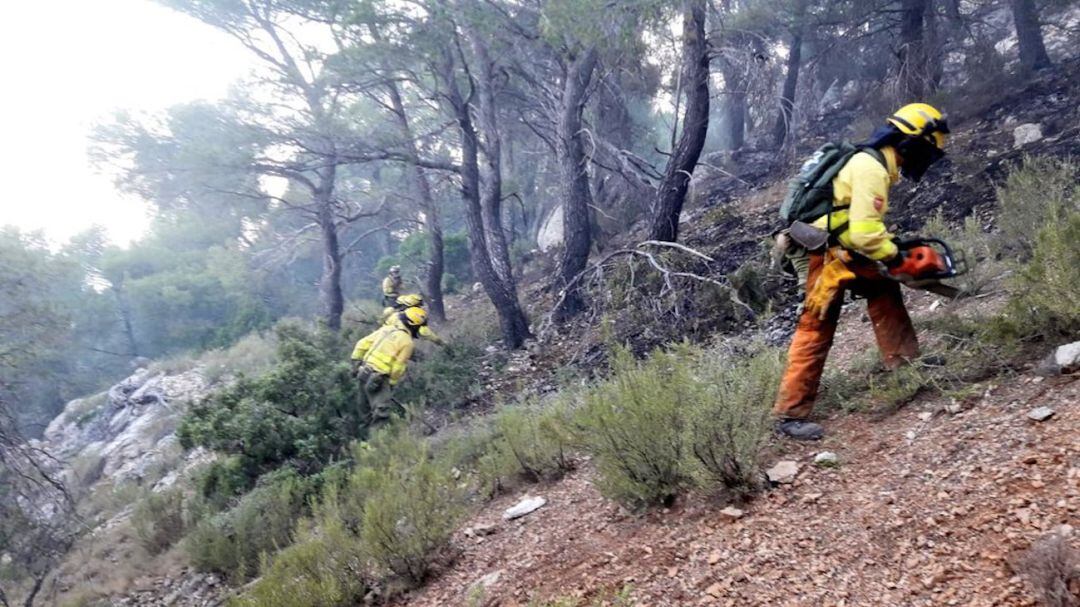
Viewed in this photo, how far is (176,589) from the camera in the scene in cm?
587

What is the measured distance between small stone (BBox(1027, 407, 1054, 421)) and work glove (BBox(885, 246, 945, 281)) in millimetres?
885

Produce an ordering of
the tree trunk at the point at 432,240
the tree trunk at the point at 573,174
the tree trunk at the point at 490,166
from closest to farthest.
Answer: the tree trunk at the point at 573,174
the tree trunk at the point at 490,166
the tree trunk at the point at 432,240

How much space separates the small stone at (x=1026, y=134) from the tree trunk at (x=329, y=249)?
11.4 meters

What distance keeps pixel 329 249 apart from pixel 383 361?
684 centimetres

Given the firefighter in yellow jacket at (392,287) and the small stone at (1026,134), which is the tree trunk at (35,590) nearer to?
the firefighter in yellow jacket at (392,287)

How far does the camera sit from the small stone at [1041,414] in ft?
9.81

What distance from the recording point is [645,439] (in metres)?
3.43

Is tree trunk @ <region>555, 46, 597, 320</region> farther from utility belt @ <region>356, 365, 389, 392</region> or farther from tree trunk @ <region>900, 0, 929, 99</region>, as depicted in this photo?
tree trunk @ <region>900, 0, 929, 99</region>

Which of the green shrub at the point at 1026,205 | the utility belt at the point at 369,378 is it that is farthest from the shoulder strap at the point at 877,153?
the utility belt at the point at 369,378

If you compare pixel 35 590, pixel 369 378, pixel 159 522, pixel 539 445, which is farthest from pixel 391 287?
pixel 539 445

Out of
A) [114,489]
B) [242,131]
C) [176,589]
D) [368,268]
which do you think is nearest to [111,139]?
[242,131]

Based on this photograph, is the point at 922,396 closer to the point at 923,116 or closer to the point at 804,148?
the point at 923,116

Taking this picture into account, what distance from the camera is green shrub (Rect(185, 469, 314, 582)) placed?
5.70 meters

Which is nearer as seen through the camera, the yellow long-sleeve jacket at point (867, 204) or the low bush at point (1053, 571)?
the low bush at point (1053, 571)
